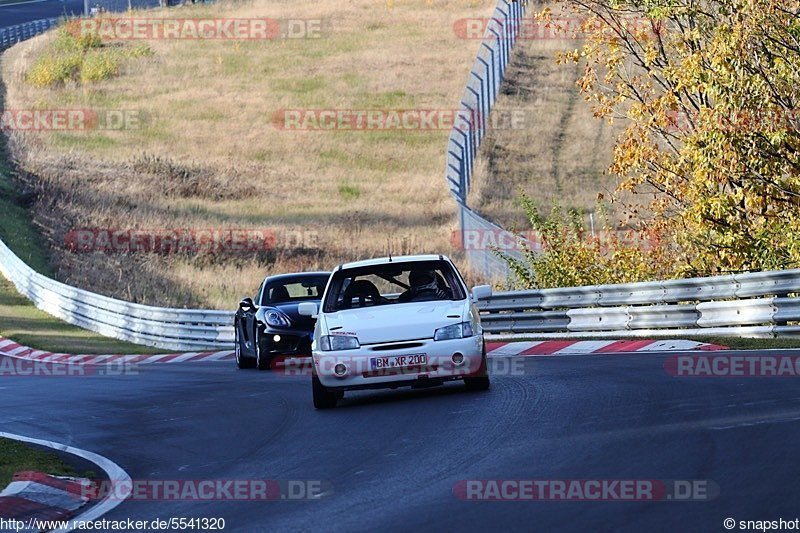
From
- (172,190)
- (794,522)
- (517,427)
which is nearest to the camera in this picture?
(794,522)

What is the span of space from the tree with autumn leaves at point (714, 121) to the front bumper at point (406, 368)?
8.08 metres

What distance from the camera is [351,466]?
10.0 m

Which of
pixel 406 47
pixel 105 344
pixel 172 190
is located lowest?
pixel 105 344

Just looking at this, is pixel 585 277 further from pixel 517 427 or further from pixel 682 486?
pixel 682 486

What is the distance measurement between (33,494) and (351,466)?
6.91 ft

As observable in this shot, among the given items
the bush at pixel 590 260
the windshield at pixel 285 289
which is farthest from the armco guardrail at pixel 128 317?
the bush at pixel 590 260

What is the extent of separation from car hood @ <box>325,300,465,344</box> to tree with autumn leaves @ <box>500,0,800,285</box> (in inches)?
311

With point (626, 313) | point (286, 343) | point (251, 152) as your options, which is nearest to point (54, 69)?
point (251, 152)

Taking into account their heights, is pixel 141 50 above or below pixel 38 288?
above

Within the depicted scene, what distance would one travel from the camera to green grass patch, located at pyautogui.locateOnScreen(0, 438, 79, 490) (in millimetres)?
10539

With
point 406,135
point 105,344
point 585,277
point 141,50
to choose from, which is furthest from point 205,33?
point 585,277

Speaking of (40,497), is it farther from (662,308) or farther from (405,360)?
(662,308)

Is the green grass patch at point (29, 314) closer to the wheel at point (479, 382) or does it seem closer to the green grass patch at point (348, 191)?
the green grass patch at point (348, 191)

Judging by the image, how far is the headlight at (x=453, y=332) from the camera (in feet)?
43.7
